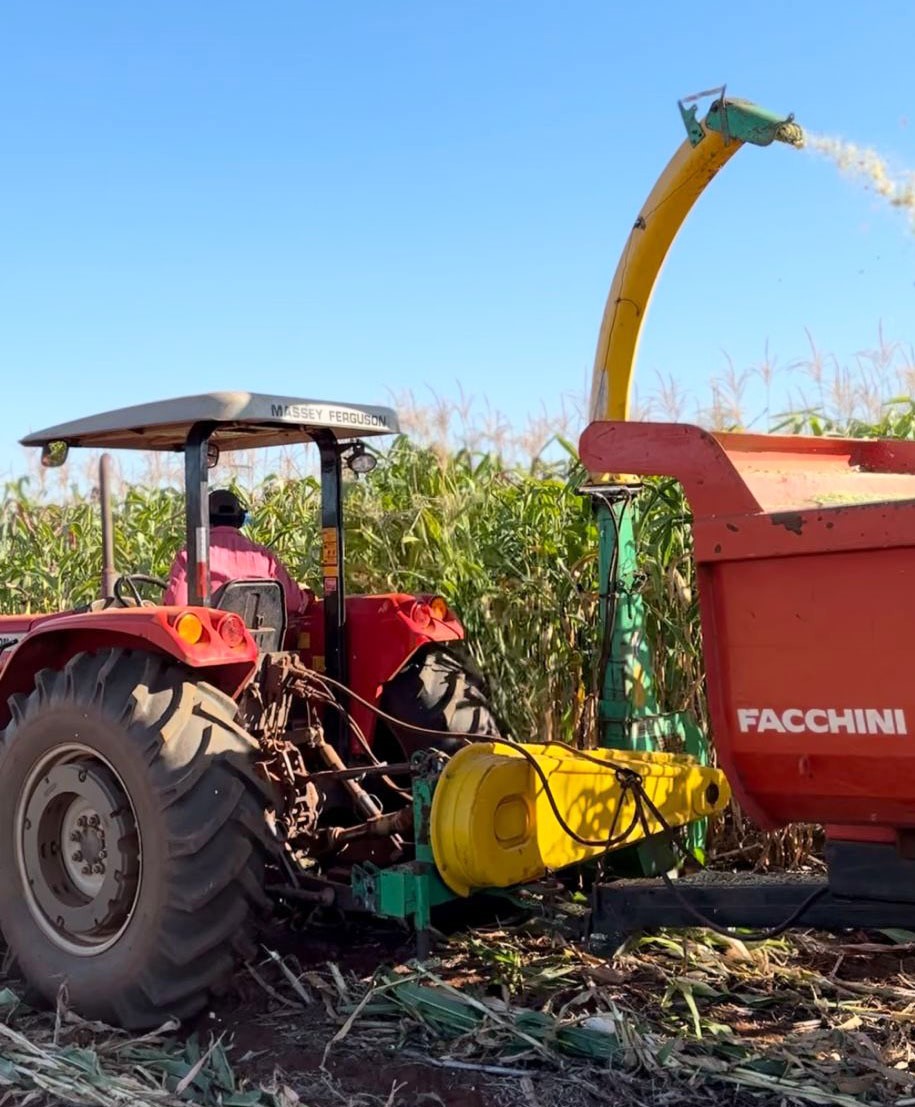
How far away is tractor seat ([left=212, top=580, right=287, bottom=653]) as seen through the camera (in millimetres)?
4082

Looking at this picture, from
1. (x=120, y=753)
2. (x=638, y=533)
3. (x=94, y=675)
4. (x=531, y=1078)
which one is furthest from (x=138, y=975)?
(x=638, y=533)

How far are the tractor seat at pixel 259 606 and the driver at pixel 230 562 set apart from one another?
0.26ft

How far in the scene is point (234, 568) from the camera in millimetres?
4359

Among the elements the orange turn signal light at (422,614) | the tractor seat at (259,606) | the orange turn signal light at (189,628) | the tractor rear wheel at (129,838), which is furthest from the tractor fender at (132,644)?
the orange turn signal light at (422,614)

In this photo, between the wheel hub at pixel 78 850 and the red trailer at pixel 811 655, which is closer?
the red trailer at pixel 811 655

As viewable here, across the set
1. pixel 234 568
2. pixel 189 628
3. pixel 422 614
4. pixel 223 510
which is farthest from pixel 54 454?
pixel 422 614

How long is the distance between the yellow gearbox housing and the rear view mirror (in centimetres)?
183

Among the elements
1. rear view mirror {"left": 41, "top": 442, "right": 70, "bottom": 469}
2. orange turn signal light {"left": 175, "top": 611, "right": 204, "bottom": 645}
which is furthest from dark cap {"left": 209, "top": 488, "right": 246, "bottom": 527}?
orange turn signal light {"left": 175, "top": 611, "right": 204, "bottom": 645}

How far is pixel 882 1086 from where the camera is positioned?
295cm

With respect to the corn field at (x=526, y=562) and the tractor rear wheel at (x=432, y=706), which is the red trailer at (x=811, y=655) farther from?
the corn field at (x=526, y=562)

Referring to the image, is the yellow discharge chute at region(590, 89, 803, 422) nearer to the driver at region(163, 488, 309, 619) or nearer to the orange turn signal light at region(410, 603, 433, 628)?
the orange turn signal light at region(410, 603, 433, 628)

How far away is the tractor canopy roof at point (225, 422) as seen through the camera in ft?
12.5

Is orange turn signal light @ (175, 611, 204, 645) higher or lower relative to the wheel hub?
higher

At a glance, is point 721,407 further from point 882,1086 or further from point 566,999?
point 882,1086
